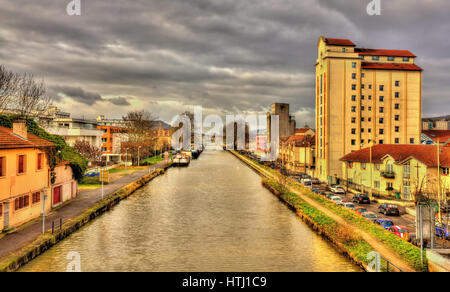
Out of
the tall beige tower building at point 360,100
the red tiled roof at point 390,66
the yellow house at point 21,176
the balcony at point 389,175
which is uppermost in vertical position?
the red tiled roof at point 390,66

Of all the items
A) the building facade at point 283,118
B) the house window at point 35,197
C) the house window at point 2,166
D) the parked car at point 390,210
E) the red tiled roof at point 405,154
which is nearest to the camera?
the house window at point 2,166

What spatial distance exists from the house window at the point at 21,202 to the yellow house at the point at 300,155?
225 feet

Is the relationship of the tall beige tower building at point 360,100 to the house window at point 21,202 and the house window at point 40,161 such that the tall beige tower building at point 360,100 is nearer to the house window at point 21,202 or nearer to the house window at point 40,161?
the house window at point 40,161

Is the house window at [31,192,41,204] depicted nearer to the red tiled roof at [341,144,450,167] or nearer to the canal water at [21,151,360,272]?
the canal water at [21,151,360,272]

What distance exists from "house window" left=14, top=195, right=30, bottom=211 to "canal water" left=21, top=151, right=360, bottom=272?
13.5 feet

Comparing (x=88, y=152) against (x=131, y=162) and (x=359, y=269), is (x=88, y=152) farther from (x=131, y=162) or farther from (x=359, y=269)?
(x=359, y=269)

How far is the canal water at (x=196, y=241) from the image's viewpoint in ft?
73.0

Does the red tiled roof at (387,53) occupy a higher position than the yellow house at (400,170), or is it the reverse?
the red tiled roof at (387,53)

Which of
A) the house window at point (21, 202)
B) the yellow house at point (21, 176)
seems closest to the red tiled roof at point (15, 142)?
the yellow house at point (21, 176)

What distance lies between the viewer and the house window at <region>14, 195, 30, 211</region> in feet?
85.9

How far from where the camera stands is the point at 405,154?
56.1 metres
